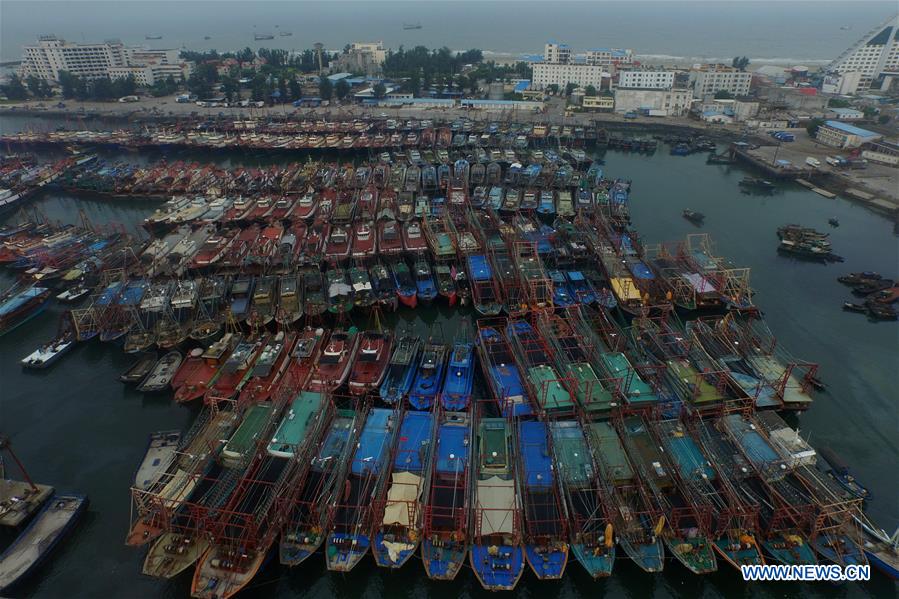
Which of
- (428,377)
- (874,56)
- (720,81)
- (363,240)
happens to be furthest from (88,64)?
(874,56)

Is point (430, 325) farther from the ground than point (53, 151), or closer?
closer

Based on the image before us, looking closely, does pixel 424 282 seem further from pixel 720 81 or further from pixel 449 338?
pixel 720 81

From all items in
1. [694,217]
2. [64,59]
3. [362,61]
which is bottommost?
[694,217]

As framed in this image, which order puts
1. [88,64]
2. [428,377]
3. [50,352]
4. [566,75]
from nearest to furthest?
[428,377] → [50,352] → [566,75] → [88,64]

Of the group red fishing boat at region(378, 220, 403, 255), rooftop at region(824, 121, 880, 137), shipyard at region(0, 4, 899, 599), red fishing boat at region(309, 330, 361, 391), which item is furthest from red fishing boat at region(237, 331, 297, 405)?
rooftop at region(824, 121, 880, 137)

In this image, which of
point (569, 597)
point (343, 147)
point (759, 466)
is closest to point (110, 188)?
point (343, 147)

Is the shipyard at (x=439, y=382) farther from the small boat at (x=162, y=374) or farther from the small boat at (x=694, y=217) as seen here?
the small boat at (x=694, y=217)

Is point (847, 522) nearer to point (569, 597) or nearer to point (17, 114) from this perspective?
point (569, 597)
